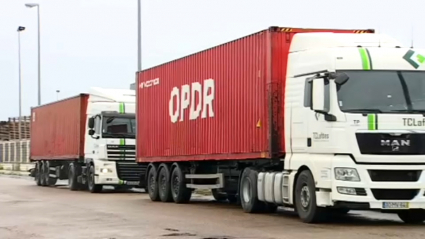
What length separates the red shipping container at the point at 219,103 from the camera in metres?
16.0

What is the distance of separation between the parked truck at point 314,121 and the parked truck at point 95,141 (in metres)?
8.24

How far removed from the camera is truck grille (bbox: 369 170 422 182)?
45.3 feet

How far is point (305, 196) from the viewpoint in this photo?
14805 mm

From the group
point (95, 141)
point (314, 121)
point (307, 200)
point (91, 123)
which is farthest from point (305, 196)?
point (91, 123)

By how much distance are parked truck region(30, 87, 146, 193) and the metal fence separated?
81.9 ft

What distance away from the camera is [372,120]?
1374 centimetres

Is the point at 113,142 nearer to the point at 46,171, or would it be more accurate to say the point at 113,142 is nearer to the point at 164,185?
the point at 164,185

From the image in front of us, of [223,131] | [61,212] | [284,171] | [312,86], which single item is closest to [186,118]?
[223,131]

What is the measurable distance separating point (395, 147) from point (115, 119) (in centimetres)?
1593

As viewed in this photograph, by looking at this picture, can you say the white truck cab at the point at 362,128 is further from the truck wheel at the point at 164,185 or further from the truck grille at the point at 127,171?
the truck grille at the point at 127,171

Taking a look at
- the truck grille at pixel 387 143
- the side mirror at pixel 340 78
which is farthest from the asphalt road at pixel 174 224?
the side mirror at pixel 340 78

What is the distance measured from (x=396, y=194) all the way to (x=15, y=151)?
54.2 m

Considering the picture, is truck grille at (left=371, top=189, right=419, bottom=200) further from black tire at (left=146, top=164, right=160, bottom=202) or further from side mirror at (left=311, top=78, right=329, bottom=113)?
black tire at (left=146, top=164, right=160, bottom=202)

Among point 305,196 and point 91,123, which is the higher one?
point 91,123
